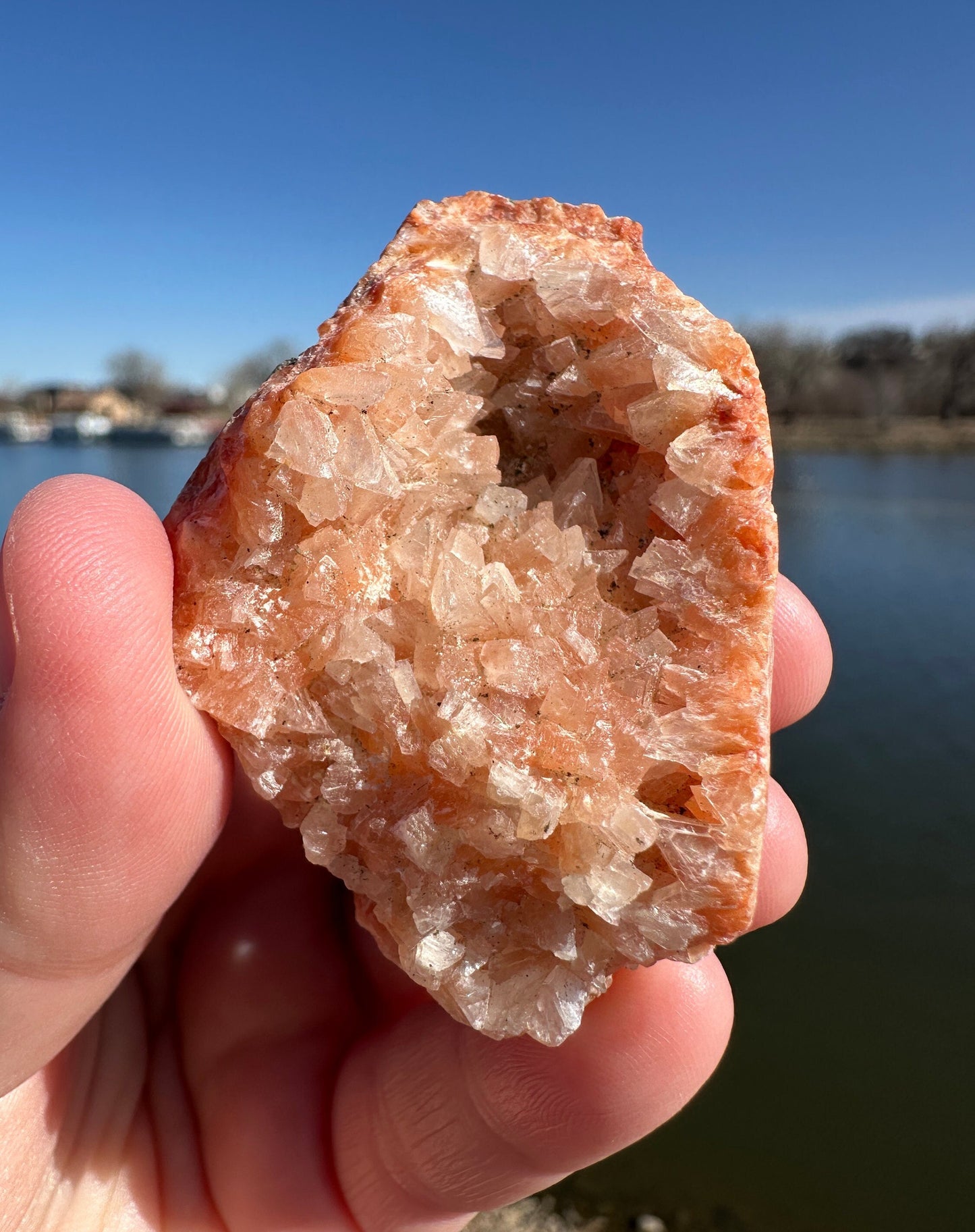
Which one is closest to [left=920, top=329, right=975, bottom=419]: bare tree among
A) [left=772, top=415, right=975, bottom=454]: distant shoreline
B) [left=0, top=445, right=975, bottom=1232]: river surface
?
[left=772, top=415, right=975, bottom=454]: distant shoreline

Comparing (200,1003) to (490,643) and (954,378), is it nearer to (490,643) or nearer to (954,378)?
(490,643)

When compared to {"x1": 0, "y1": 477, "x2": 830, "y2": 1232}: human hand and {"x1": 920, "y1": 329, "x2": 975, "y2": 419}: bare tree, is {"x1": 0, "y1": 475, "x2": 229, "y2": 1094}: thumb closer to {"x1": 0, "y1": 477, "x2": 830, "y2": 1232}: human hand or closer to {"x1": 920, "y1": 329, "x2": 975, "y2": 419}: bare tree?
{"x1": 0, "y1": 477, "x2": 830, "y2": 1232}: human hand

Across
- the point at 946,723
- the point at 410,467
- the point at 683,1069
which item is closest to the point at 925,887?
the point at 946,723

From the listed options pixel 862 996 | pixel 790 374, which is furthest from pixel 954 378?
pixel 862 996

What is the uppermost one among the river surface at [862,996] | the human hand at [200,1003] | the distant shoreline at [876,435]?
the human hand at [200,1003]

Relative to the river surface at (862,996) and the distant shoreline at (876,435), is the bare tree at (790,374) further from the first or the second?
the river surface at (862,996)

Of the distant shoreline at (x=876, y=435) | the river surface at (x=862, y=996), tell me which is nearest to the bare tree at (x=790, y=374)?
the distant shoreline at (x=876, y=435)
